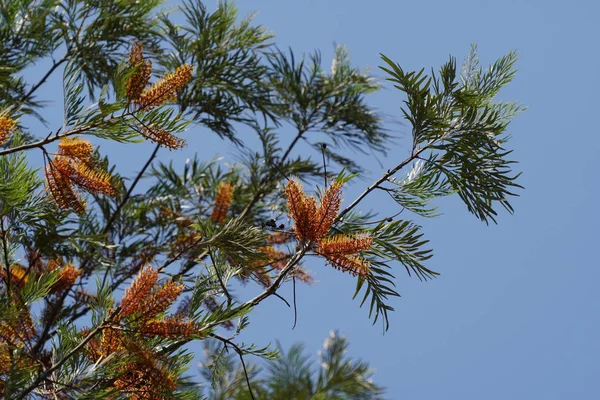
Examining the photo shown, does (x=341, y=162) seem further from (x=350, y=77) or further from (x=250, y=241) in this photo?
(x=250, y=241)

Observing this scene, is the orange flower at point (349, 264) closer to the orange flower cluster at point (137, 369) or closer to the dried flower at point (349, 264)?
the dried flower at point (349, 264)

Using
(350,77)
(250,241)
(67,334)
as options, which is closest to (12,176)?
(67,334)

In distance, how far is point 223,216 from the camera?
2.22 m

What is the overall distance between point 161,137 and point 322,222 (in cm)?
29

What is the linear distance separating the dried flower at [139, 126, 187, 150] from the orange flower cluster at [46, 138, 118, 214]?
12 cm

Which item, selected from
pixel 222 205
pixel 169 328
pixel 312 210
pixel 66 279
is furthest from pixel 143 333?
pixel 222 205

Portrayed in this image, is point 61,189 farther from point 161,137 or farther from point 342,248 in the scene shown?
point 342,248

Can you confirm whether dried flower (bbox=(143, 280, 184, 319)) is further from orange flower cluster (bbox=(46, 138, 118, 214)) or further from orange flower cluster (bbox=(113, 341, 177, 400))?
orange flower cluster (bbox=(46, 138, 118, 214))

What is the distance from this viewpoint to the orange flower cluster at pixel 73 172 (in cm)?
120

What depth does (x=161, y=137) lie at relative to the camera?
1160 millimetres

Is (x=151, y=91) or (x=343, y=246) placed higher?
(x=151, y=91)

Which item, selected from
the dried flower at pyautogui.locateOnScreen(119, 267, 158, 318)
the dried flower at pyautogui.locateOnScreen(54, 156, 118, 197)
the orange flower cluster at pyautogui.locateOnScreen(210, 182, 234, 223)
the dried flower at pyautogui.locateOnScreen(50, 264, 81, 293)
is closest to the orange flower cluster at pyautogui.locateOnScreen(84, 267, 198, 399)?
the dried flower at pyautogui.locateOnScreen(119, 267, 158, 318)

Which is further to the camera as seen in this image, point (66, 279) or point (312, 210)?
point (66, 279)

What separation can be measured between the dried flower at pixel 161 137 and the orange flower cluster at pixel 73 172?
12 cm
